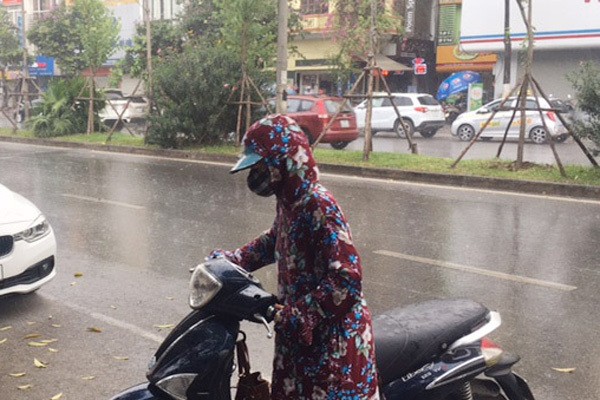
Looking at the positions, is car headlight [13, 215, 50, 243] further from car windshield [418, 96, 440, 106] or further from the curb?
car windshield [418, 96, 440, 106]

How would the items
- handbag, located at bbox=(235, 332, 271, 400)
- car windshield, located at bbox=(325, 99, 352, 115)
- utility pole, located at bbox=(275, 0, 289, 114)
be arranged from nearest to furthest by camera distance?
1. handbag, located at bbox=(235, 332, 271, 400)
2. utility pole, located at bbox=(275, 0, 289, 114)
3. car windshield, located at bbox=(325, 99, 352, 115)

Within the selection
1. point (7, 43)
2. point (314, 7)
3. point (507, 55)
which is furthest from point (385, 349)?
point (7, 43)

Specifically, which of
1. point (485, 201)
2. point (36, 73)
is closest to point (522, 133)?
point (485, 201)

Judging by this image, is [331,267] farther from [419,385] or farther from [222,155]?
[222,155]

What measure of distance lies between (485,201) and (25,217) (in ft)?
24.6

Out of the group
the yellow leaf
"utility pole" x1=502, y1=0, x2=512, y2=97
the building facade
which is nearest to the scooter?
the yellow leaf

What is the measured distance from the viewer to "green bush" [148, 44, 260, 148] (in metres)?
18.4

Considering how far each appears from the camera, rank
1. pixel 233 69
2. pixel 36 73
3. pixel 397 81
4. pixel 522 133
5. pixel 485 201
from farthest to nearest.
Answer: pixel 36 73 → pixel 397 81 → pixel 233 69 → pixel 522 133 → pixel 485 201

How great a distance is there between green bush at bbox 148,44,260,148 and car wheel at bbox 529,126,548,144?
963 centimetres

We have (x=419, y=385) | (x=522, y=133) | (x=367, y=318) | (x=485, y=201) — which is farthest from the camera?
(x=522, y=133)

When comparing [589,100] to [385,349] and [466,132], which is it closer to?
[385,349]

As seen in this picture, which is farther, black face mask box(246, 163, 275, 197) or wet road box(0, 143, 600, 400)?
wet road box(0, 143, 600, 400)

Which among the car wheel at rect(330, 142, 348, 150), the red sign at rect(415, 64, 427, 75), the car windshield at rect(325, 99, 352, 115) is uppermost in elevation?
the red sign at rect(415, 64, 427, 75)

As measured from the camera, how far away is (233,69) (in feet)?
61.2
